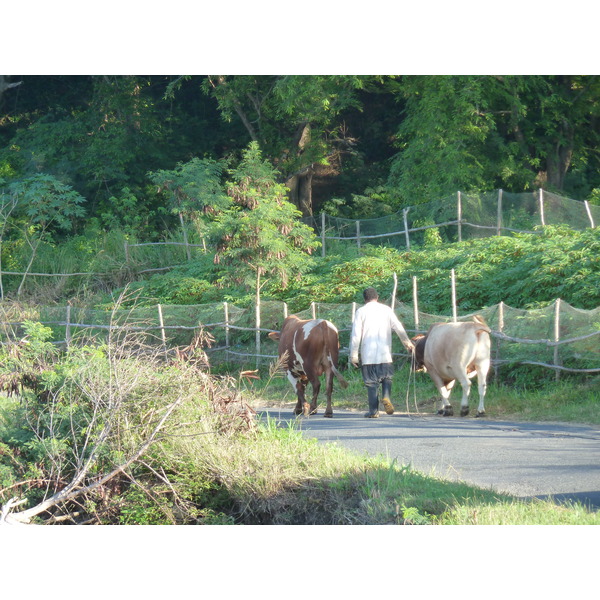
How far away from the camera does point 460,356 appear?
1242 centimetres

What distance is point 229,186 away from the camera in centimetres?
1923

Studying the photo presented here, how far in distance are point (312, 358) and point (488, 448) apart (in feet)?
13.5

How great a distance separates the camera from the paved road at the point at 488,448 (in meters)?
7.96

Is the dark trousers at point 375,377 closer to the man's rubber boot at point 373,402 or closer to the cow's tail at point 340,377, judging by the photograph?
the man's rubber boot at point 373,402

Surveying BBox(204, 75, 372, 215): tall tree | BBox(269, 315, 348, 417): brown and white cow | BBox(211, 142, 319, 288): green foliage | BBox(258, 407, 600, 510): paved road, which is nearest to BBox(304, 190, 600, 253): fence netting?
BBox(204, 75, 372, 215): tall tree

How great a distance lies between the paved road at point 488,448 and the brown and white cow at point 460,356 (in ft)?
1.49

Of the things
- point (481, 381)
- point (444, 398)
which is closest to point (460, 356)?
point (481, 381)

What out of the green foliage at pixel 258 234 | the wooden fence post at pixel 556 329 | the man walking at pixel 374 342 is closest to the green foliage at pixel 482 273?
the green foliage at pixel 258 234

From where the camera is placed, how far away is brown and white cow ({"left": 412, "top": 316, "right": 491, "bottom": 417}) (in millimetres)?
12391

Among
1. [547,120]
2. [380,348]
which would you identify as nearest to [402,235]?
[547,120]

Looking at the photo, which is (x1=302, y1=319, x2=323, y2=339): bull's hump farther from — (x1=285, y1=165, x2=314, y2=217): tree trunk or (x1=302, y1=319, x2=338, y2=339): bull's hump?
(x1=285, y1=165, x2=314, y2=217): tree trunk

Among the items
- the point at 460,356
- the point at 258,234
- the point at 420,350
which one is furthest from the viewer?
the point at 258,234

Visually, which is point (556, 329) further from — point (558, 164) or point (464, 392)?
point (558, 164)

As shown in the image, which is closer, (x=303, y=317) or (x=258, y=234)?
(x=303, y=317)
